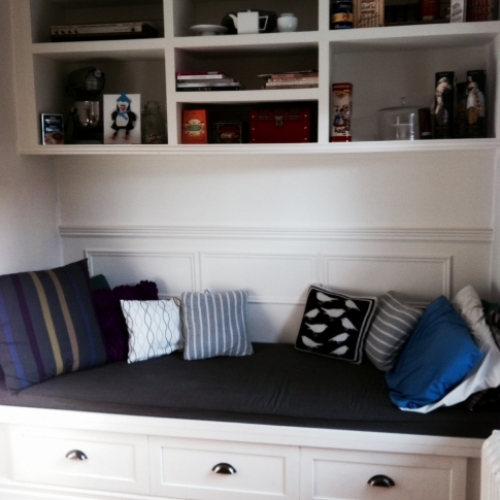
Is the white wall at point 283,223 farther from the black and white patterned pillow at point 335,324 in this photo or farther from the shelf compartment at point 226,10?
the shelf compartment at point 226,10

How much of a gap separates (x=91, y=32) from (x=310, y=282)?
1490mm

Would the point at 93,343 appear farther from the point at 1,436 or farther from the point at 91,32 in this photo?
the point at 91,32

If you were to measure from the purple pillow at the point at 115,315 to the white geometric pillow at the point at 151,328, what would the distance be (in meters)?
0.05

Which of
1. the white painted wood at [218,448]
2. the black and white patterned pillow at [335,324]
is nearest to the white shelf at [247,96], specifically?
the black and white patterned pillow at [335,324]

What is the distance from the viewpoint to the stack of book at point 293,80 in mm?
2574

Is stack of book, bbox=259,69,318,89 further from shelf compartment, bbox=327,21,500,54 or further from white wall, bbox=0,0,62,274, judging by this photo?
white wall, bbox=0,0,62,274

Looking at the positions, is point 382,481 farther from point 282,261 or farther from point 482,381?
point 282,261

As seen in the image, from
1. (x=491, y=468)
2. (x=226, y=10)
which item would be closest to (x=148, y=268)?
(x=226, y=10)

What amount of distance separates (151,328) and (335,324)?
2.68 ft

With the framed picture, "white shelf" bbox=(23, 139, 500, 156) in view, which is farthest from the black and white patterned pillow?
the framed picture

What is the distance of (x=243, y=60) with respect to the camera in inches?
115

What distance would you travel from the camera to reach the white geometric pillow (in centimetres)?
277

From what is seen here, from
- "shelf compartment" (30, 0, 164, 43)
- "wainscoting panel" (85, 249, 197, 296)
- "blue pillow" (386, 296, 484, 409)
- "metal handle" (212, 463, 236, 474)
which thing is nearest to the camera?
"blue pillow" (386, 296, 484, 409)

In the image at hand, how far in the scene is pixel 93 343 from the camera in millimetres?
2715
